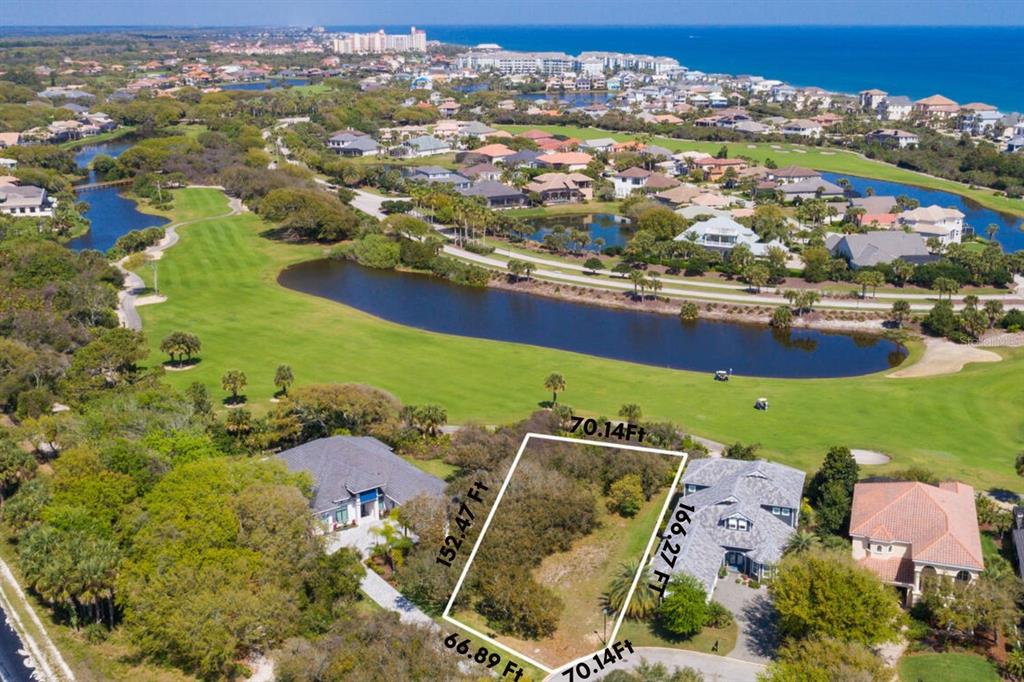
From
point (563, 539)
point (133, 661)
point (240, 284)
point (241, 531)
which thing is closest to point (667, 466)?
point (563, 539)

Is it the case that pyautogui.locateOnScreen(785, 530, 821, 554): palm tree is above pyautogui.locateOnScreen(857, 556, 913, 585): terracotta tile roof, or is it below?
above

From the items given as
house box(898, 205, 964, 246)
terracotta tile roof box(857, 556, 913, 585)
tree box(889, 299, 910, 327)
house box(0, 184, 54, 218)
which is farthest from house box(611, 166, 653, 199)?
terracotta tile roof box(857, 556, 913, 585)

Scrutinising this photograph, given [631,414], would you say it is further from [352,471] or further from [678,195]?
[678,195]

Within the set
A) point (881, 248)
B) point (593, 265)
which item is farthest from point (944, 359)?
point (593, 265)

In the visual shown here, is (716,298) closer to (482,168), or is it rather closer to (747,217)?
(747,217)

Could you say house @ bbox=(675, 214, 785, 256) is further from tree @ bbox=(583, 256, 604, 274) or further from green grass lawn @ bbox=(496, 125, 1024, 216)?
green grass lawn @ bbox=(496, 125, 1024, 216)
